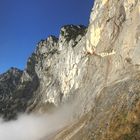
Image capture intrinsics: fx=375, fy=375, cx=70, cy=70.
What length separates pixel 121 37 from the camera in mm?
90938

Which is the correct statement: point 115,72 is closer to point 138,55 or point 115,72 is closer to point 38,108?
point 138,55

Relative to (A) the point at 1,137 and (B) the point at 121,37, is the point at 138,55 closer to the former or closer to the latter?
(B) the point at 121,37

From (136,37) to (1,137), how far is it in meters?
110

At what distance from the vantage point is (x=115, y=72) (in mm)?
87875

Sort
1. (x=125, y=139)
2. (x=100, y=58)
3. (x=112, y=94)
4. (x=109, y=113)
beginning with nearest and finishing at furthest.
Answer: (x=125, y=139), (x=109, y=113), (x=112, y=94), (x=100, y=58)

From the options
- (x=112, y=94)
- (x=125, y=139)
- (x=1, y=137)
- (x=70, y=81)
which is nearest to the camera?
(x=125, y=139)

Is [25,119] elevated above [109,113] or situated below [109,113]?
above

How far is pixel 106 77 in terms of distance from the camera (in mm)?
97688

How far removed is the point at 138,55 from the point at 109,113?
20929 millimetres

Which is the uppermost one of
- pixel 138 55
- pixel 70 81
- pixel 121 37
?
pixel 70 81

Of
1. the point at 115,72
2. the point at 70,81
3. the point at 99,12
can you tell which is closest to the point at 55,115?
the point at 70,81

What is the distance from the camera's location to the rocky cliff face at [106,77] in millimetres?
56659

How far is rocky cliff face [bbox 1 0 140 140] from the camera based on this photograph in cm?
5666

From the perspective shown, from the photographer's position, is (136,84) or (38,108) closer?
(136,84)
